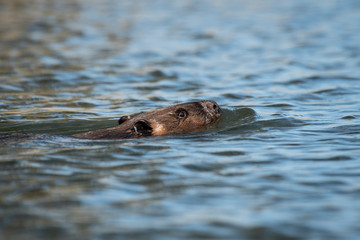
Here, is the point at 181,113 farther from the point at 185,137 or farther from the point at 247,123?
the point at 247,123

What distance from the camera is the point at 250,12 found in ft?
87.8

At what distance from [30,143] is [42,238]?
10.8 feet

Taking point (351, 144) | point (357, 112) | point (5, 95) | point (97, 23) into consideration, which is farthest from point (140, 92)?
point (97, 23)

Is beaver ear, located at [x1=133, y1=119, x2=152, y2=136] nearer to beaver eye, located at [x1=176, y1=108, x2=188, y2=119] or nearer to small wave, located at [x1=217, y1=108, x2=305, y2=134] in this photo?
beaver eye, located at [x1=176, y1=108, x2=188, y2=119]

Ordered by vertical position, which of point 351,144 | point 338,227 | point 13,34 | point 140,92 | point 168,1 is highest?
point 168,1

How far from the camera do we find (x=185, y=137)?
26.9 feet

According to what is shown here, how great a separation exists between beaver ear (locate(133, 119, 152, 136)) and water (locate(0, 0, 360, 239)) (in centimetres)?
31

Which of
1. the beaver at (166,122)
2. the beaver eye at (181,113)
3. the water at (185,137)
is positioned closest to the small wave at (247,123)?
the water at (185,137)

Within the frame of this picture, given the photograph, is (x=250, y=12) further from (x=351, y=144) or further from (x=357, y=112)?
(x=351, y=144)

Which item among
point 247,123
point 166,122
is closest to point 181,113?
point 166,122

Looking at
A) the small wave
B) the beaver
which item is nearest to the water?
the small wave

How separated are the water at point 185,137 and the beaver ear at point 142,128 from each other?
1.01ft

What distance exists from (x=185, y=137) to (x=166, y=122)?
0.46 m

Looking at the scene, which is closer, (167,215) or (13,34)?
(167,215)
